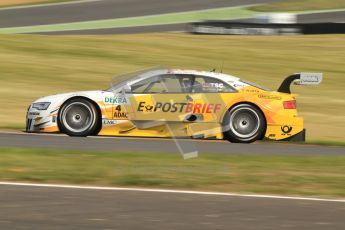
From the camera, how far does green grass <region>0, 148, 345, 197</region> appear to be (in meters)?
8.77

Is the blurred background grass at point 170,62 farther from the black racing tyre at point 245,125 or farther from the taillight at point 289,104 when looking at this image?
the black racing tyre at point 245,125

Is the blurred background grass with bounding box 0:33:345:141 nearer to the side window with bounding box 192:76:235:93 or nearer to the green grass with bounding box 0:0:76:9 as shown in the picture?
the side window with bounding box 192:76:235:93

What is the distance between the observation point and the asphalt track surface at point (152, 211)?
21.8 feet

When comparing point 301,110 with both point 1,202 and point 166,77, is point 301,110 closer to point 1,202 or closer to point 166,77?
point 166,77

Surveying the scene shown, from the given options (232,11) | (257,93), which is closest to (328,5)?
(232,11)

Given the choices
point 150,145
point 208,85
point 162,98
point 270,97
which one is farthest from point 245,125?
point 150,145

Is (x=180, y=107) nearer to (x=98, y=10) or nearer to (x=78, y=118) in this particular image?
(x=78, y=118)

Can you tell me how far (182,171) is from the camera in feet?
31.5

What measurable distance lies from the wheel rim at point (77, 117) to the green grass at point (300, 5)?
2792 centimetres

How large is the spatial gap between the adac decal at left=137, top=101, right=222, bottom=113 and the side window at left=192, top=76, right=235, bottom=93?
29 cm

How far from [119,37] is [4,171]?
21895 millimetres

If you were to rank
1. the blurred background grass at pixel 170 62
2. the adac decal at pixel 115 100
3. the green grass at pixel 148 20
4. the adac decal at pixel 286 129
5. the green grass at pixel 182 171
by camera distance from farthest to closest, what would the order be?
the green grass at pixel 148 20 → the blurred background grass at pixel 170 62 → the adac decal at pixel 286 129 → the adac decal at pixel 115 100 → the green grass at pixel 182 171

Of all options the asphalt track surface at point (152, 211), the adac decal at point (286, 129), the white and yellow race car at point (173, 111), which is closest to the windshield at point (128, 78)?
the white and yellow race car at point (173, 111)

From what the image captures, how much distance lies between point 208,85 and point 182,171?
4.48 metres
